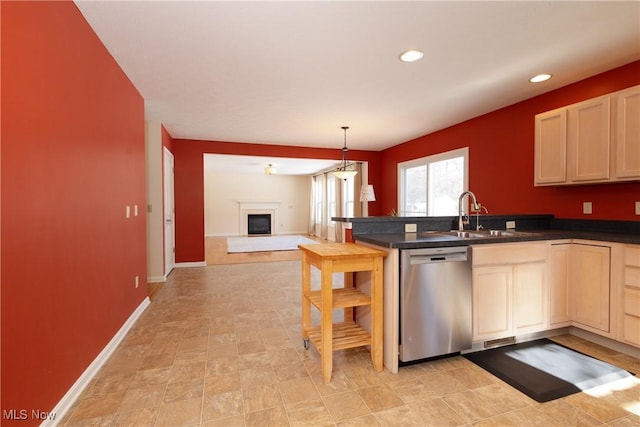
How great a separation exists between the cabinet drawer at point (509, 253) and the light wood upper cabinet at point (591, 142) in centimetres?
91

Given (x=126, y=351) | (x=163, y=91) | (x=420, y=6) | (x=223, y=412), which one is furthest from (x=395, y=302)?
(x=163, y=91)

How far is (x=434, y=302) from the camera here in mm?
2170

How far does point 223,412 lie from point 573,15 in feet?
11.4

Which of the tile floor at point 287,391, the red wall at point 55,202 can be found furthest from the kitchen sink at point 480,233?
the red wall at point 55,202

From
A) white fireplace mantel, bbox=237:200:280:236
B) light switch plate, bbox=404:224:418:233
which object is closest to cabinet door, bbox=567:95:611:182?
light switch plate, bbox=404:224:418:233

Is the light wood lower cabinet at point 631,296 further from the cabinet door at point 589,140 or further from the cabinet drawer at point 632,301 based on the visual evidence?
the cabinet door at point 589,140

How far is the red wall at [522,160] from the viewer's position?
9.47 ft

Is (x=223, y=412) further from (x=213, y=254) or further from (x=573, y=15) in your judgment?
(x=213, y=254)

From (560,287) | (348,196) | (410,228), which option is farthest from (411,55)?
(348,196)

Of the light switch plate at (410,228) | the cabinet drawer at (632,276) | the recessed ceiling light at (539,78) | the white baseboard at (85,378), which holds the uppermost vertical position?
the recessed ceiling light at (539,78)

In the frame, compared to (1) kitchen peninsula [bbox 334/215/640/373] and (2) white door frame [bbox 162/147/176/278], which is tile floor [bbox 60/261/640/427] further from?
(2) white door frame [bbox 162/147/176/278]

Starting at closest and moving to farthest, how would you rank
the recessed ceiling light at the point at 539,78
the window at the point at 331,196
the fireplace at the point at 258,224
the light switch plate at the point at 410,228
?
the light switch plate at the point at 410,228, the recessed ceiling light at the point at 539,78, the window at the point at 331,196, the fireplace at the point at 258,224

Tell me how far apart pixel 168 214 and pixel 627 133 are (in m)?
5.90

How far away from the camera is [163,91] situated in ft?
11.3
